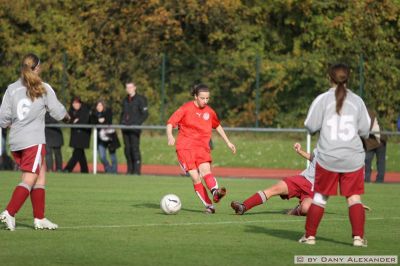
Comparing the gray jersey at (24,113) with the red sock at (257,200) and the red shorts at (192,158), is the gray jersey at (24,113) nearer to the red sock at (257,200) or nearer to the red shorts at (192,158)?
the red sock at (257,200)

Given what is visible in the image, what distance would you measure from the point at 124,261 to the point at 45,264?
2.26 feet

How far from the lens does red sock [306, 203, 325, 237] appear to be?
436 inches

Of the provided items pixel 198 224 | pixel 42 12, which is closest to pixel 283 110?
pixel 42 12

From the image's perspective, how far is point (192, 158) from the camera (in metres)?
Answer: 15.6

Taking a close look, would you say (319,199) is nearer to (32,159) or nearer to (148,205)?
(32,159)

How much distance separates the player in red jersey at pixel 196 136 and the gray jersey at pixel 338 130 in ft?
14.8

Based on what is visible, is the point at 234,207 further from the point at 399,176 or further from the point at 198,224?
the point at 399,176

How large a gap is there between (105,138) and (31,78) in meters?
14.8

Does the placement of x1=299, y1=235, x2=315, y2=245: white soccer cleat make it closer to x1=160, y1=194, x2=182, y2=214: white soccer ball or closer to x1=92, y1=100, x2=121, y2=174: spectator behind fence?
x1=160, y1=194, x2=182, y2=214: white soccer ball

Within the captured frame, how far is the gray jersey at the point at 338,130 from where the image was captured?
1095 cm

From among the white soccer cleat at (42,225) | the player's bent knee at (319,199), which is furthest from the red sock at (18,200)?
the player's bent knee at (319,199)

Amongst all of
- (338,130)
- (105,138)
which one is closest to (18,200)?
(338,130)

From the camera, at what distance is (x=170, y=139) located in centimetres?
1537

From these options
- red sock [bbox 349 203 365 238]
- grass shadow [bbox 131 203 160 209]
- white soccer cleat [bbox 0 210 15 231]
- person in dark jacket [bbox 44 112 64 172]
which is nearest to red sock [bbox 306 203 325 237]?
red sock [bbox 349 203 365 238]
